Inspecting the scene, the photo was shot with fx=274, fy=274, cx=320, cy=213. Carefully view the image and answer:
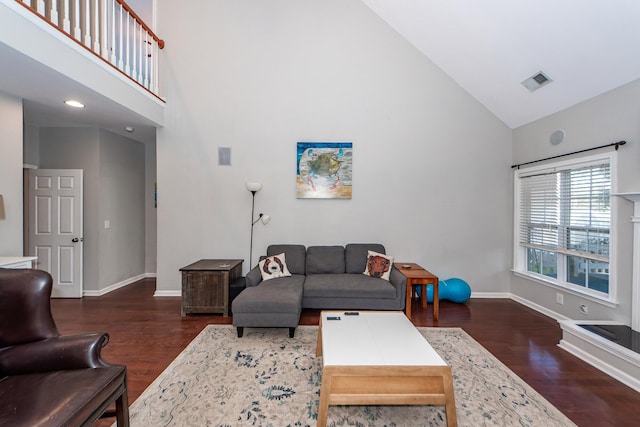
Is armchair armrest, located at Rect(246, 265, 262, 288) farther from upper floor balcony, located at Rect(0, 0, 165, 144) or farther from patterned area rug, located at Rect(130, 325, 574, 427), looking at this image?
upper floor balcony, located at Rect(0, 0, 165, 144)

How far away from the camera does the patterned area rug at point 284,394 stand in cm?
179

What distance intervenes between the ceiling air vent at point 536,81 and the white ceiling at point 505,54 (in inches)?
2.3

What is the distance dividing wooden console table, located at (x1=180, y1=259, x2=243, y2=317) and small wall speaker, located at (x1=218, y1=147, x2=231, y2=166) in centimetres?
166

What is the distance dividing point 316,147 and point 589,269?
374 centimetres

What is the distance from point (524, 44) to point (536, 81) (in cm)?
54

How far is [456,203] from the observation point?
4320mm

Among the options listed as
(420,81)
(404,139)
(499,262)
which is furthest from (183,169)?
(499,262)

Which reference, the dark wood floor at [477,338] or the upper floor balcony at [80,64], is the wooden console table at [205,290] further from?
the upper floor balcony at [80,64]

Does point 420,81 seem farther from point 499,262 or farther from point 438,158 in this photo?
point 499,262

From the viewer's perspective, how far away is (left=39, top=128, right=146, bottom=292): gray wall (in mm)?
4324

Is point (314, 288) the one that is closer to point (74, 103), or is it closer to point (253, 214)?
point (253, 214)

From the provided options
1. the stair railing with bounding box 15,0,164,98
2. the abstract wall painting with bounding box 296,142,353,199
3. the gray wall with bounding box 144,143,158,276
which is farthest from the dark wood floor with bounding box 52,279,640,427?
the stair railing with bounding box 15,0,164,98

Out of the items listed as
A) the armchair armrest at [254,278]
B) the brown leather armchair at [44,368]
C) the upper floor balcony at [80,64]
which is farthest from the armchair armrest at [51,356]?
the upper floor balcony at [80,64]

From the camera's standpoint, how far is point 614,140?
2.81 metres
